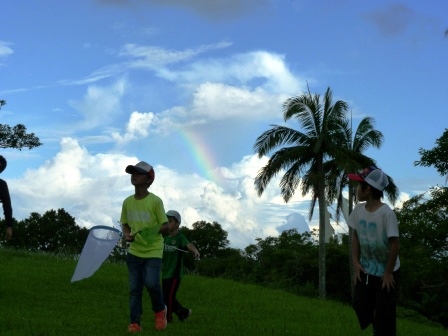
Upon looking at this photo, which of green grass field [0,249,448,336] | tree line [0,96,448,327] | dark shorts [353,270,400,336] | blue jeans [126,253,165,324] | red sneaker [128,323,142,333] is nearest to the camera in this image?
dark shorts [353,270,400,336]

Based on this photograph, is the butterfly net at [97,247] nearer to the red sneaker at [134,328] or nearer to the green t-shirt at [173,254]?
the red sneaker at [134,328]

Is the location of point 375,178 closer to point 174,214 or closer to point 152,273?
point 152,273

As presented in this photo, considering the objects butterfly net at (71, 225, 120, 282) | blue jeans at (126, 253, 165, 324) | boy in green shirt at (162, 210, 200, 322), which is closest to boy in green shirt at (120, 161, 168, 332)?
blue jeans at (126, 253, 165, 324)

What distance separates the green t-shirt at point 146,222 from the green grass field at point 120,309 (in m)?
1.11

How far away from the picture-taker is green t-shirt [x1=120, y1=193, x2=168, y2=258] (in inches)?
346

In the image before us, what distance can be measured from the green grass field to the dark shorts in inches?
117

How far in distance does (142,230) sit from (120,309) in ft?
18.4

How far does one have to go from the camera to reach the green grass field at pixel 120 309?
10.2m

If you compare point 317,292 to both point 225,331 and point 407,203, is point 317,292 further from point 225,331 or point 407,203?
point 225,331

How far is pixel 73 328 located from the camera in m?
9.98

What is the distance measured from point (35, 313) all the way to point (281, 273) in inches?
1334

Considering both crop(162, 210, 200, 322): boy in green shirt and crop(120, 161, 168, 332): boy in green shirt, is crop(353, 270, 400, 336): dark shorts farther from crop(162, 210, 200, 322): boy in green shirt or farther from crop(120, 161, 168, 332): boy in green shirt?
crop(162, 210, 200, 322): boy in green shirt

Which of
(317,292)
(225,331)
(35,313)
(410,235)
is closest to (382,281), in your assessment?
(225,331)

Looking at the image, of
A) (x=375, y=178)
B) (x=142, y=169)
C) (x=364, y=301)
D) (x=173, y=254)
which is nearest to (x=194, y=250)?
(x=173, y=254)
